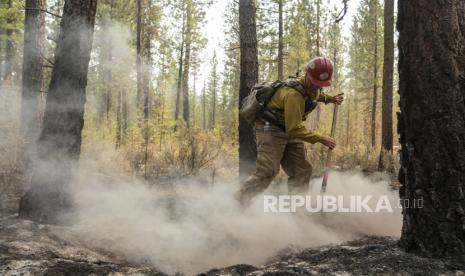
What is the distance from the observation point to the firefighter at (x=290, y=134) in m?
4.10

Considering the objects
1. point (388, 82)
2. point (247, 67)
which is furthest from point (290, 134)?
point (388, 82)

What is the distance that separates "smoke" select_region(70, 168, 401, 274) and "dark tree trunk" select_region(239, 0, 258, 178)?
2.78 feet

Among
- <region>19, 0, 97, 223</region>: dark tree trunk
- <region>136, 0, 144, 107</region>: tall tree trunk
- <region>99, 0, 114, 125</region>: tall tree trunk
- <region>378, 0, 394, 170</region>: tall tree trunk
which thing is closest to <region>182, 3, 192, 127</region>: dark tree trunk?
<region>99, 0, 114, 125</region>: tall tree trunk

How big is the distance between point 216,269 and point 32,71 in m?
7.72

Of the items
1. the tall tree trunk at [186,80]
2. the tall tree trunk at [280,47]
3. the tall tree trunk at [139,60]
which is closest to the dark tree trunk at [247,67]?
the tall tree trunk at [280,47]

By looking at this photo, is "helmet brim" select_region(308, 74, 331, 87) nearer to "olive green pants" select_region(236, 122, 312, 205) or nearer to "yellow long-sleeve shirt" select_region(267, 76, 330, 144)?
"yellow long-sleeve shirt" select_region(267, 76, 330, 144)

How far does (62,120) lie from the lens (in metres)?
4.43

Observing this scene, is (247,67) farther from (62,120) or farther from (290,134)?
(62,120)

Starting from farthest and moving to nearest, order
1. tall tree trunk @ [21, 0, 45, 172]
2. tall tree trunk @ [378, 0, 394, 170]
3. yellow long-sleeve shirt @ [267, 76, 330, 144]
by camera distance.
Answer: tall tree trunk @ [378, 0, 394, 170]
tall tree trunk @ [21, 0, 45, 172]
yellow long-sleeve shirt @ [267, 76, 330, 144]

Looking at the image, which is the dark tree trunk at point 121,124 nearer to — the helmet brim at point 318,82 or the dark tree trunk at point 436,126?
the helmet brim at point 318,82

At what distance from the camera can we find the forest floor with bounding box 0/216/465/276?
2.41 metres

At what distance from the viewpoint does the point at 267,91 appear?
14.4 ft

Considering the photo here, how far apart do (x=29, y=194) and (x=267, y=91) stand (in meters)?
3.01

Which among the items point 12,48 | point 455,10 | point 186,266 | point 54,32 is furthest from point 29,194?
point 54,32
